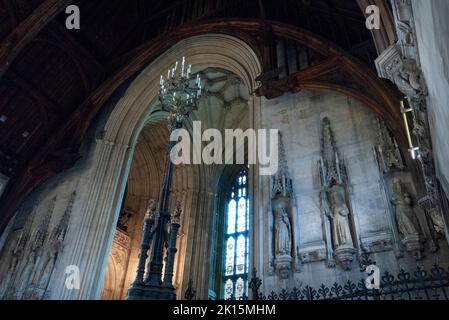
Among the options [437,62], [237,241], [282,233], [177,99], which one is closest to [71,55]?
[177,99]

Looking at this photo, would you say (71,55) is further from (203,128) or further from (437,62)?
(437,62)

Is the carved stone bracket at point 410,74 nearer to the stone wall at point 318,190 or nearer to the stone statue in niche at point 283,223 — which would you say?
the stone wall at point 318,190

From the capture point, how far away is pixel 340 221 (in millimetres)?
6250

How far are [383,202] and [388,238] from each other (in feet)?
2.34

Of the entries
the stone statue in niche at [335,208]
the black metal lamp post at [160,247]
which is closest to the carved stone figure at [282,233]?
the stone statue in niche at [335,208]

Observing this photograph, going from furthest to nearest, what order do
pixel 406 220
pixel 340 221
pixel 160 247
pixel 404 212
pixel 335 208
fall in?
1. pixel 335 208
2. pixel 340 221
3. pixel 404 212
4. pixel 406 220
5. pixel 160 247

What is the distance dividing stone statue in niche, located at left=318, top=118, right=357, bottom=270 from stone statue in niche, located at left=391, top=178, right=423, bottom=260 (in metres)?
0.83

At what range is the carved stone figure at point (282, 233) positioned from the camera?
21.0 feet

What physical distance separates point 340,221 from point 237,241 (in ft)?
33.1

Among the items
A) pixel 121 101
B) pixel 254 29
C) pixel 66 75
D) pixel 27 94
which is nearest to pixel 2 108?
A: pixel 27 94

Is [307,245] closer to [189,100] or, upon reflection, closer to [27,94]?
[189,100]

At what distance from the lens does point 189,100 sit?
5.68 metres
